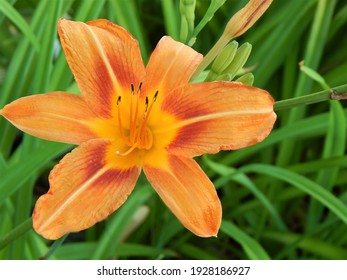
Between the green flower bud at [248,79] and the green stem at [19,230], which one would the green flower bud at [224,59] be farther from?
the green stem at [19,230]

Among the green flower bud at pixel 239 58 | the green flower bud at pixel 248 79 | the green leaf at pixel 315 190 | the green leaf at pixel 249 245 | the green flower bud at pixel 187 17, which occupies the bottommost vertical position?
the green leaf at pixel 249 245

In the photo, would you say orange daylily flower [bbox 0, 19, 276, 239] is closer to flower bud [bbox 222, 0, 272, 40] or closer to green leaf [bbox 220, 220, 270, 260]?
flower bud [bbox 222, 0, 272, 40]

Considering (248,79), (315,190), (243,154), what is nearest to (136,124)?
(248,79)

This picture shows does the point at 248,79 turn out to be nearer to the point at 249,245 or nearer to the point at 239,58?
Answer: the point at 239,58

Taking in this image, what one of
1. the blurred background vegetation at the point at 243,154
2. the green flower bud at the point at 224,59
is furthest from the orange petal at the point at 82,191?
the blurred background vegetation at the point at 243,154

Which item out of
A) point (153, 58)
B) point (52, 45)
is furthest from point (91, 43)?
point (52, 45)

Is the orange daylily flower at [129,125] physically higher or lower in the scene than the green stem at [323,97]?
lower
